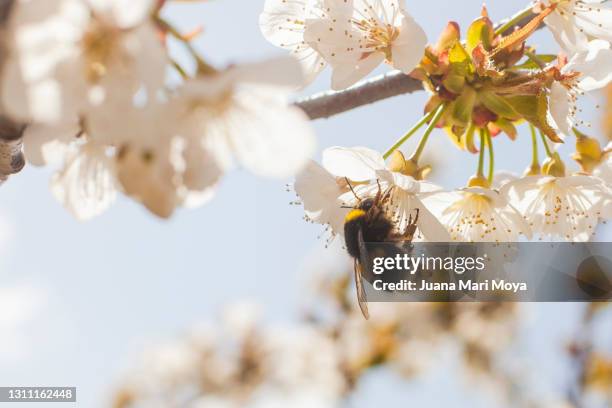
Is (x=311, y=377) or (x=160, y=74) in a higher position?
(x=160, y=74)

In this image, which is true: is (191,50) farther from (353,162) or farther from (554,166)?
(554,166)

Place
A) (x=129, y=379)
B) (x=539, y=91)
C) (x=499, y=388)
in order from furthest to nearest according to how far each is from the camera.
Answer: (x=499, y=388) < (x=129, y=379) < (x=539, y=91)

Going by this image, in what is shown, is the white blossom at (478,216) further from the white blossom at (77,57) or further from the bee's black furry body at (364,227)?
the white blossom at (77,57)

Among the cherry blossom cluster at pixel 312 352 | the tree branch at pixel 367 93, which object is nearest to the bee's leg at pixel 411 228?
the tree branch at pixel 367 93

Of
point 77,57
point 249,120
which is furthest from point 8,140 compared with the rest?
point 249,120

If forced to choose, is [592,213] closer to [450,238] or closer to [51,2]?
[450,238]

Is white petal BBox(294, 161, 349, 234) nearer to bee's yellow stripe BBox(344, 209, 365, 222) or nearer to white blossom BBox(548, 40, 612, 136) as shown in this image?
bee's yellow stripe BBox(344, 209, 365, 222)

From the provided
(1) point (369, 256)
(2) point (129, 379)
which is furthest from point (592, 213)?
(2) point (129, 379)

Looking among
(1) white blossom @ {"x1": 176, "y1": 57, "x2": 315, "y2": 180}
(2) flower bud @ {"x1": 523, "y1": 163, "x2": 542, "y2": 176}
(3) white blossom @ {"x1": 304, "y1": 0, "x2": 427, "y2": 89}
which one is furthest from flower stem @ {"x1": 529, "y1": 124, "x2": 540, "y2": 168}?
(1) white blossom @ {"x1": 176, "y1": 57, "x2": 315, "y2": 180}
